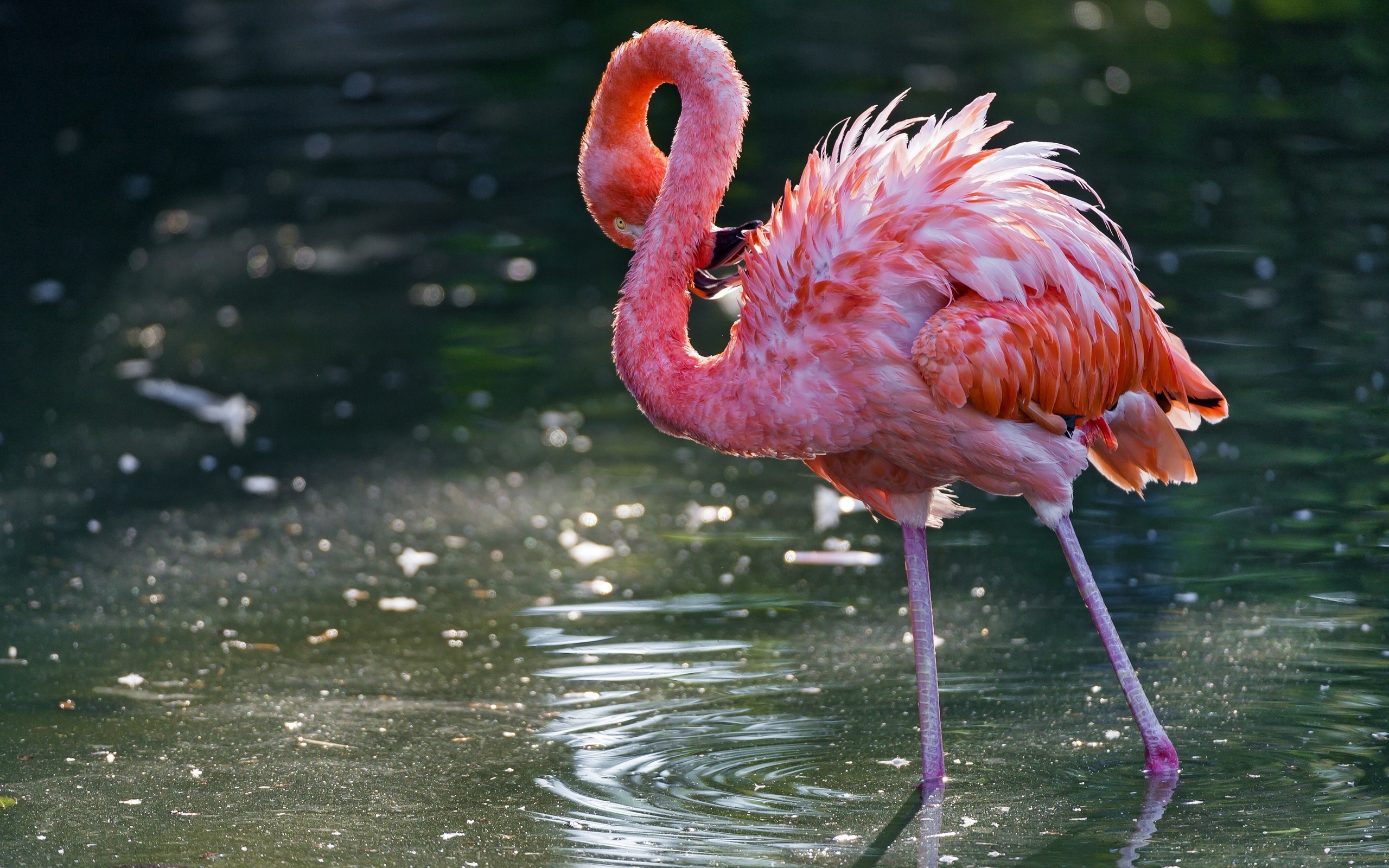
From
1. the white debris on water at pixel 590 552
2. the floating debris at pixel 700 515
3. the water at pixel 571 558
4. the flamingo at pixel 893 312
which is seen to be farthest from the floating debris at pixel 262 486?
the flamingo at pixel 893 312

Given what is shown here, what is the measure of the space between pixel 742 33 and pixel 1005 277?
40.2ft

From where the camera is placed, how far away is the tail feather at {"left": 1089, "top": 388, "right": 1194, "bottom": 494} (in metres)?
4.55

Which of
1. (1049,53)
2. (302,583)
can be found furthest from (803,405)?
(1049,53)

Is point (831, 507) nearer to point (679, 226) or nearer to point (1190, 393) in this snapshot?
point (1190, 393)

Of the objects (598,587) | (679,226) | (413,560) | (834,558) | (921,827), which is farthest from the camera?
(413,560)

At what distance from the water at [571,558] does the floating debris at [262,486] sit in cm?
2

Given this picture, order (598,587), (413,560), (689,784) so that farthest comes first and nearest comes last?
(413,560) < (598,587) < (689,784)

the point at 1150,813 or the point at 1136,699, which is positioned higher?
the point at 1136,699

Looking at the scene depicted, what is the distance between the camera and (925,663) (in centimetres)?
412

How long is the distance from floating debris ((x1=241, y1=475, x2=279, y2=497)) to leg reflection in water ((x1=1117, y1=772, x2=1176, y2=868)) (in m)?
4.08

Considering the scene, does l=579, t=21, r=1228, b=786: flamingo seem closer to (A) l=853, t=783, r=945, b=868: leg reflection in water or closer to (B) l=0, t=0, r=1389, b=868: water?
(A) l=853, t=783, r=945, b=868: leg reflection in water

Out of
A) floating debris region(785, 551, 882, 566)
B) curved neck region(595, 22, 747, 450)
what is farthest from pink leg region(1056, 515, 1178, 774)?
floating debris region(785, 551, 882, 566)

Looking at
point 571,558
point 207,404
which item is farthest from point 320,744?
point 207,404

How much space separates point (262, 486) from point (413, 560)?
3.76ft
